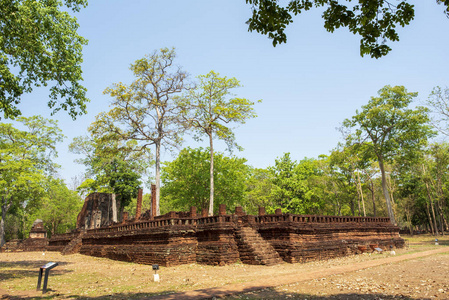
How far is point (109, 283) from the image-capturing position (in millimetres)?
10398

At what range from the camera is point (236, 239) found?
1568 cm

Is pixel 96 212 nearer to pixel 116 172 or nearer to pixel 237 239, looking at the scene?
pixel 116 172

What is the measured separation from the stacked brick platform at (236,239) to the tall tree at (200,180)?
14.5 meters

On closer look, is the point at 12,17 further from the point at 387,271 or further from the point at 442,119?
the point at 442,119

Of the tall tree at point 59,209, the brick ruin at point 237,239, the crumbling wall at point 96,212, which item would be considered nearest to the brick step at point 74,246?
the crumbling wall at point 96,212

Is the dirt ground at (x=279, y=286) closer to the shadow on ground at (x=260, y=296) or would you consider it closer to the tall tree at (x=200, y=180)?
the shadow on ground at (x=260, y=296)

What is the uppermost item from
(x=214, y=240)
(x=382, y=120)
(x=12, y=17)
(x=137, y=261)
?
(x=382, y=120)

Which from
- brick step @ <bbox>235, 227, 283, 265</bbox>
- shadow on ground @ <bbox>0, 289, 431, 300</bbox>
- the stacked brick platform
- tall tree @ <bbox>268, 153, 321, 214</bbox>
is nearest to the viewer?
shadow on ground @ <bbox>0, 289, 431, 300</bbox>

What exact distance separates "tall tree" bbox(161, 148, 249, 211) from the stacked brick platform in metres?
14.5

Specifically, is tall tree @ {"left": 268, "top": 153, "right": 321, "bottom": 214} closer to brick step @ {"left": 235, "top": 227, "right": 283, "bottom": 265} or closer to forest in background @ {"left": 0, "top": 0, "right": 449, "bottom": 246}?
forest in background @ {"left": 0, "top": 0, "right": 449, "bottom": 246}

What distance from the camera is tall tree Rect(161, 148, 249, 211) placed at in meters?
33.8

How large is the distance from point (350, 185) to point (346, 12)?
37675 millimetres

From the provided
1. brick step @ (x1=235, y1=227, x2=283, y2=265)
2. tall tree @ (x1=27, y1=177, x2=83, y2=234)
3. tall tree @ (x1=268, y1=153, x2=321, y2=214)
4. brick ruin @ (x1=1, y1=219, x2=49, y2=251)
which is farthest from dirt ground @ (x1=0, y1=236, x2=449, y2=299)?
tall tree @ (x1=27, y1=177, x2=83, y2=234)

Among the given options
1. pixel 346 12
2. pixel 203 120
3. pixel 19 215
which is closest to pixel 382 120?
pixel 203 120
